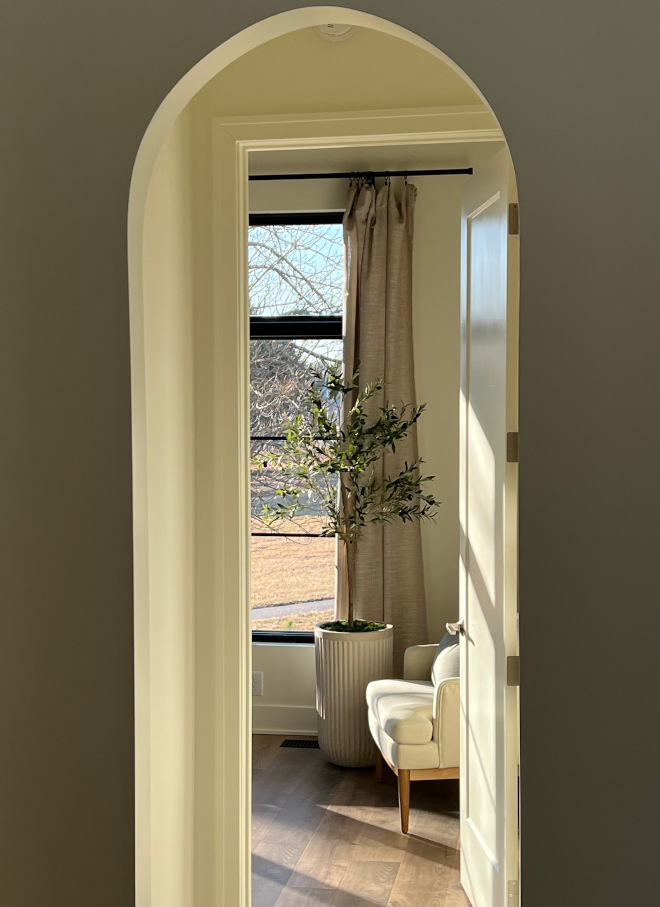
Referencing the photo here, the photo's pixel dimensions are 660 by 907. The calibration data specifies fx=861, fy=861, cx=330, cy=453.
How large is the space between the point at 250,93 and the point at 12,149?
1.05m

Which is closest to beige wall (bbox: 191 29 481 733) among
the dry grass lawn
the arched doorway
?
the dry grass lawn

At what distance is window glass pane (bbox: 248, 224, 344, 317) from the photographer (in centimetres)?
499

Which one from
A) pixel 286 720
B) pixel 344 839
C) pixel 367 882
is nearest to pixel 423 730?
pixel 344 839

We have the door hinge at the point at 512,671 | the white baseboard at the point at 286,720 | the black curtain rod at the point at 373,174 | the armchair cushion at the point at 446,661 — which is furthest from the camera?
the white baseboard at the point at 286,720

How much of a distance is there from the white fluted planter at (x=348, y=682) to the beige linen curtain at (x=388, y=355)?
0.98 feet

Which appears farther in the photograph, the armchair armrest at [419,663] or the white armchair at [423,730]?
the armchair armrest at [419,663]

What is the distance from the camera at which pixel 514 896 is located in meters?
2.44

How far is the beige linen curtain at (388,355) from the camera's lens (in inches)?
187

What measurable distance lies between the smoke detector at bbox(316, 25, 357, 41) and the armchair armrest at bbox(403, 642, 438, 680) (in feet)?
9.53

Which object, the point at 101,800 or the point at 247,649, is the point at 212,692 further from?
the point at 101,800

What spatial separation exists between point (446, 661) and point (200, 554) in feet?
5.49

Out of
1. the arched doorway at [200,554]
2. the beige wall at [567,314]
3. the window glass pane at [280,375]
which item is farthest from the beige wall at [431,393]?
the beige wall at [567,314]

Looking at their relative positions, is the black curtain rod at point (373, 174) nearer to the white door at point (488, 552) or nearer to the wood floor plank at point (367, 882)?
the white door at point (488, 552)

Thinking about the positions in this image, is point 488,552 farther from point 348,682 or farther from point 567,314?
point 348,682
